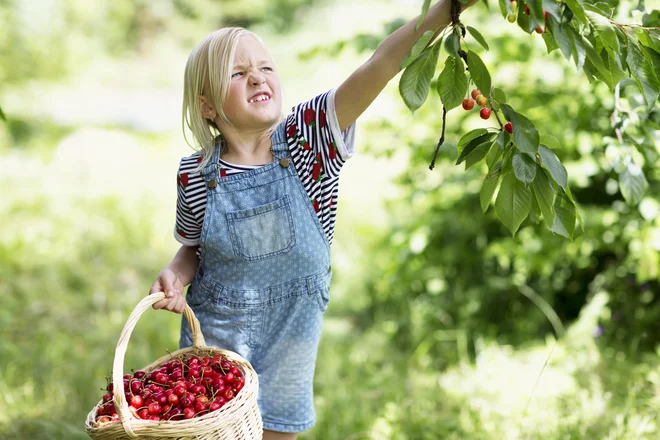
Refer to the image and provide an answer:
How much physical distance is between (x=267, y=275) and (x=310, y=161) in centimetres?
32

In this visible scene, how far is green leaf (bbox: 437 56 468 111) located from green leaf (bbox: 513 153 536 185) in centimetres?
15

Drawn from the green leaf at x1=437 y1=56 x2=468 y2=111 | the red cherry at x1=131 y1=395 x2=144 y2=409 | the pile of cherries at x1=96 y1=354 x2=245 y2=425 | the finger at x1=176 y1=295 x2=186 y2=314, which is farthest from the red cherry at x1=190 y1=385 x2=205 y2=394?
the green leaf at x1=437 y1=56 x2=468 y2=111

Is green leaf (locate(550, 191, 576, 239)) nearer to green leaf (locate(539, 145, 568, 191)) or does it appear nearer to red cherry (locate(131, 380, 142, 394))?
green leaf (locate(539, 145, 568, 191))

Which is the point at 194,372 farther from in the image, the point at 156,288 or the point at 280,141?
the point at 280,141

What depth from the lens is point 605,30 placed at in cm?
122

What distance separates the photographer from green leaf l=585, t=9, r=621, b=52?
1212 mm

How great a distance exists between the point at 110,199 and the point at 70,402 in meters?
2.84

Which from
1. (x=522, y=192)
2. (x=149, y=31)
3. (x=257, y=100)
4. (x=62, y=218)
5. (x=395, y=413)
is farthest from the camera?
(x=149, y=31)

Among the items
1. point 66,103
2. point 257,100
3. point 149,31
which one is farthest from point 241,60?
point 149,31

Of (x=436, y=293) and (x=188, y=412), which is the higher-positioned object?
(x=188, y=412)

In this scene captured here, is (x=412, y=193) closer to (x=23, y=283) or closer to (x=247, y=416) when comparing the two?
(x=247, y=416)

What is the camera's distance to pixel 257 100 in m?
1.72

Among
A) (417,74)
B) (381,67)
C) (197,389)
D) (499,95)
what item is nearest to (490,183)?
(499,95)

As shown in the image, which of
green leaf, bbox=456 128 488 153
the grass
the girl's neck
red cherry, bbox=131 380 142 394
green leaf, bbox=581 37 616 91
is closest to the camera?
green leaf, bbox=581 37 616 91
